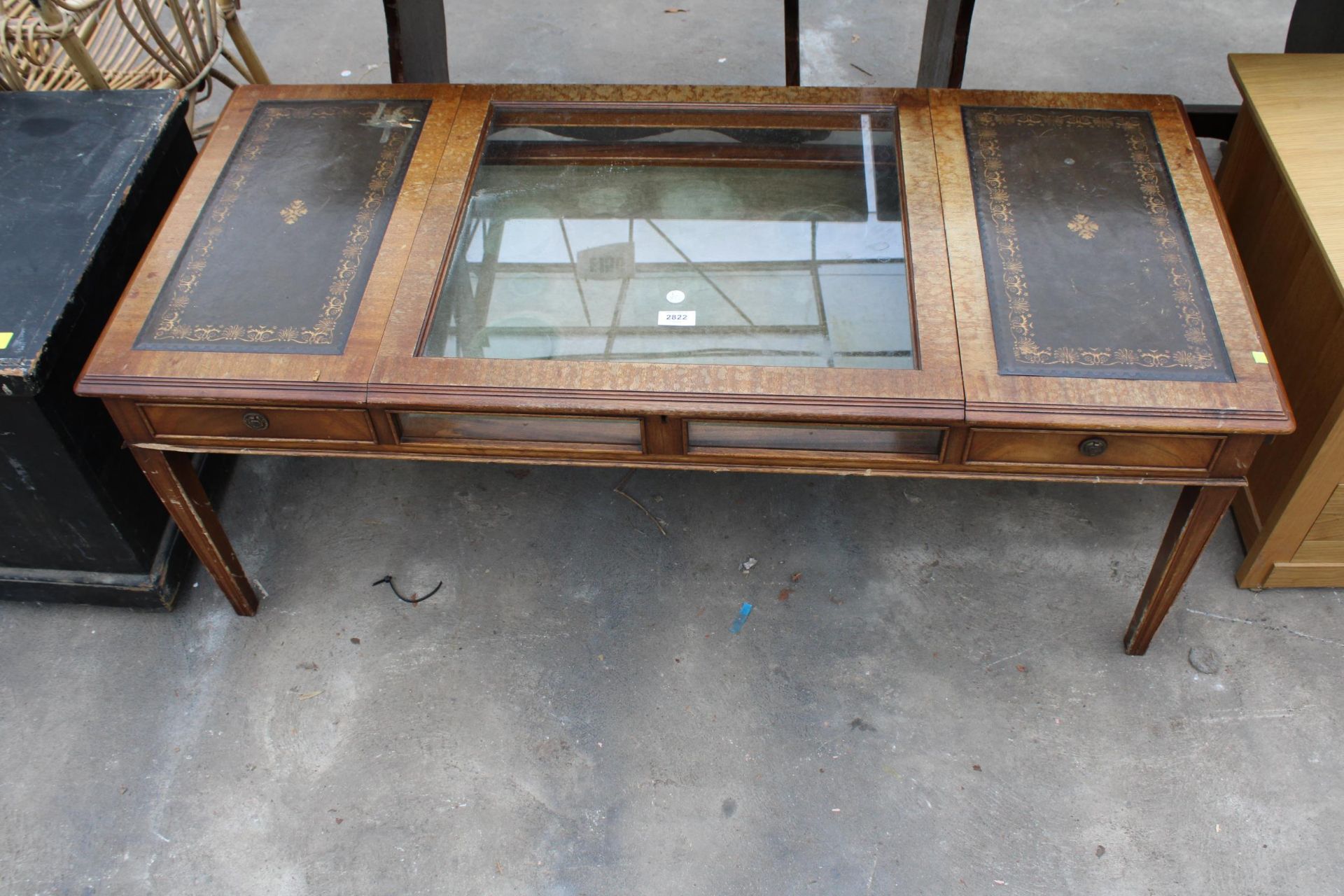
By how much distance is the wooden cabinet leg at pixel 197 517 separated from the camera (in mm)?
2020

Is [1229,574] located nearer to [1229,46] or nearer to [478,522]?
[478,522]

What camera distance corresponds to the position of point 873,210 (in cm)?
220

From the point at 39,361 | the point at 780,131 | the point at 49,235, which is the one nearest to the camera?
the point at 39,361

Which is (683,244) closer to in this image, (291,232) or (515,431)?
(515,431)

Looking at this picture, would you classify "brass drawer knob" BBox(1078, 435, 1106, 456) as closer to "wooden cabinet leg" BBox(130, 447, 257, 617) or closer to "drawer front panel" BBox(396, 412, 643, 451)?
"drawer front panel" BBox(396, 412, 643, 451)

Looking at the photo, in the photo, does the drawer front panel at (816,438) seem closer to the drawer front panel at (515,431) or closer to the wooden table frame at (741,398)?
the wooden table frame at (741,398)

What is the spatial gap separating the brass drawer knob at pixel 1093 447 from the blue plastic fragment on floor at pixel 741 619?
0.95 metres

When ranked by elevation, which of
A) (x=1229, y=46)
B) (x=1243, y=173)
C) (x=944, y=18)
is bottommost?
(x=1229, y=46)

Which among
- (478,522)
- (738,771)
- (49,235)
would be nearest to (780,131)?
(478,522)

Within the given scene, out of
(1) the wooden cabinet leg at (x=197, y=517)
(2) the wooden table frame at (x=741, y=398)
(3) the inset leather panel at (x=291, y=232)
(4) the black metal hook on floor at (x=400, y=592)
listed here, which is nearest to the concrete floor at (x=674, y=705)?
(4) the black metal hook on floor at (x=400, y=592)

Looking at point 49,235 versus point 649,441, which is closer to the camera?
point 649,441

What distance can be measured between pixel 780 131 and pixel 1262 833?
1.87m

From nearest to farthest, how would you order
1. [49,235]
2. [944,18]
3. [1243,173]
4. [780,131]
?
[49,235], [780,131], [1243,173], [944,18]

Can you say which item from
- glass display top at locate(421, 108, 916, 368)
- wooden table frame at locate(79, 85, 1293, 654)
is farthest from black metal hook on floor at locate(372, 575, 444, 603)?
glass display top at locate(421, 108, 916, 368)
